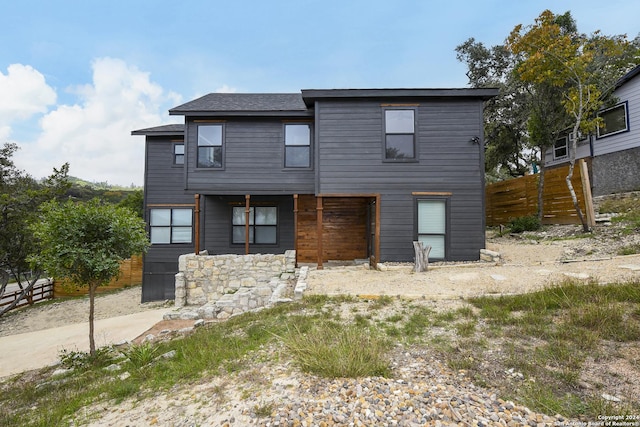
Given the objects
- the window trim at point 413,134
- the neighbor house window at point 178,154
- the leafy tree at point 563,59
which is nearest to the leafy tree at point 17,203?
the neighbor house window at point 178,154

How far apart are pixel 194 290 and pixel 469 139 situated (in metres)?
10.3

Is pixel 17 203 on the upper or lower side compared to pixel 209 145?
lower

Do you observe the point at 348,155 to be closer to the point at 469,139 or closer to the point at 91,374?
the point at 469,139

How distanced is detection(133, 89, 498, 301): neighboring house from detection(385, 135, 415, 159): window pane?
32 mm

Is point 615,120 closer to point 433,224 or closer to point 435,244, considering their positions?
point 433,224

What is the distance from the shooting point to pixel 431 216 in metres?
8.93

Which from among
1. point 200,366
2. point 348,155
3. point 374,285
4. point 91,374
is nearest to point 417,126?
point 348,155

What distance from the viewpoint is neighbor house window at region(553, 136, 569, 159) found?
53.2ft

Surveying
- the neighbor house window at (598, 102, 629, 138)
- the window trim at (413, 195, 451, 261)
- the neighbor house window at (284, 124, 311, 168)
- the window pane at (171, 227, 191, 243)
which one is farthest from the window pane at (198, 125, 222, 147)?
the neighbor house window at (598, 102, 629, 138)

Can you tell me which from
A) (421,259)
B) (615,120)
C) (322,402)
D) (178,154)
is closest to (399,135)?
(421,259)

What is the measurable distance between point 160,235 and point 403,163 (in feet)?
33.5

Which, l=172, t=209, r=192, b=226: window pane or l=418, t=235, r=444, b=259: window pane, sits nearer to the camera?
l=418, t=235, r=444, b=259: window pane

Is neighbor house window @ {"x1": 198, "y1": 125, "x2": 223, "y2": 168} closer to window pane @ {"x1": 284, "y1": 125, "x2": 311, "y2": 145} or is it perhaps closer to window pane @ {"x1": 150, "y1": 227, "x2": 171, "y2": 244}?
window pane @ {"x1": 284, "y1": 125, "x2": 311, "y2": 145}

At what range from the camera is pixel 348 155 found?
9031mm
